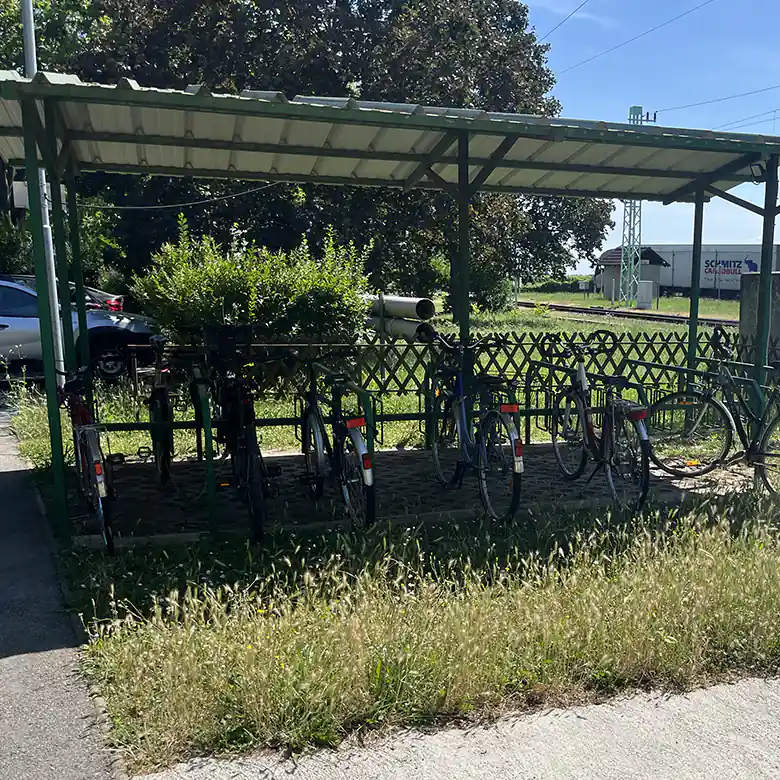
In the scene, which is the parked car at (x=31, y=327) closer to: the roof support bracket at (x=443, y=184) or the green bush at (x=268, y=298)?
the green bush at (x=268, y=298)

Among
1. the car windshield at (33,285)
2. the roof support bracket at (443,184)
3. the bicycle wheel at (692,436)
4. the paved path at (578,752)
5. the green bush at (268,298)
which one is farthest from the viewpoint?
the car windshield at (33,285)

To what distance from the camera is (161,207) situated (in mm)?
17891

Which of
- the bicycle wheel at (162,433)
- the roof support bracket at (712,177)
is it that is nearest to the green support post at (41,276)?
the bicycle wheel at (162,433)

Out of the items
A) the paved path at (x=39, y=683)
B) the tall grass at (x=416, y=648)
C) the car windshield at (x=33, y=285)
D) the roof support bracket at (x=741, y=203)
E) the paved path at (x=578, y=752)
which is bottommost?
the paved path at (x=578, y=752)

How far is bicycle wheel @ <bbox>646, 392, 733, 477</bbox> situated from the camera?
21.3 feet

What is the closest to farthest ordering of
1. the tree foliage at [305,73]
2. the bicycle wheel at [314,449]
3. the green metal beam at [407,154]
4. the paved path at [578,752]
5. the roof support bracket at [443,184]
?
the paved path at [578,752] < the bicycle wheel at [314,449] < the green metal beam at [407,154] < the roof support bracket at [443,184] < the tree foliage at [305,73]

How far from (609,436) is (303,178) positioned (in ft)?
12.7

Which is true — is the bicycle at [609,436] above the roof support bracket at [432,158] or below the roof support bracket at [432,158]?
below

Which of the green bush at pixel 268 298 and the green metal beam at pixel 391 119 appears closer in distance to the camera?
the green metal beam at pixel 391 119

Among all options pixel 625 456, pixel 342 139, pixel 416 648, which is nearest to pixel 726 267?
pixel 625 456

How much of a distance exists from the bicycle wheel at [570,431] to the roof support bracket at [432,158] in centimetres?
232

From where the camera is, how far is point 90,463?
4.88 meters

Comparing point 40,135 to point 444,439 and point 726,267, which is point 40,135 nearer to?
point 444,439

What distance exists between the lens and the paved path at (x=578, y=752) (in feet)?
9.14
